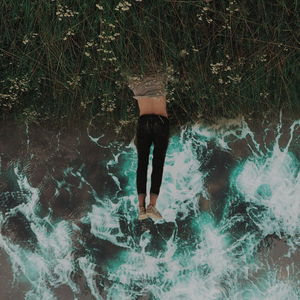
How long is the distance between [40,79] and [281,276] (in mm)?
1868

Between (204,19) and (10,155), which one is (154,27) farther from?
(10,155)

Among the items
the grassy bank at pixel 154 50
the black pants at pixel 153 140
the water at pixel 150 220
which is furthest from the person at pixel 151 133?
the water at pixel 150 220

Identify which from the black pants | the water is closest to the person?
the black pants

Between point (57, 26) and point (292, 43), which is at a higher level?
point (57, 26)

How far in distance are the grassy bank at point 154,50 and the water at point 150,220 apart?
0.36 meters

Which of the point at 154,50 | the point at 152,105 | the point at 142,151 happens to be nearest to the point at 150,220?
the point at 142,151

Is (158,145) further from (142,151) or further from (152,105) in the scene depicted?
(152,105)

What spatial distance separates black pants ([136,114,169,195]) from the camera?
213 centimetres

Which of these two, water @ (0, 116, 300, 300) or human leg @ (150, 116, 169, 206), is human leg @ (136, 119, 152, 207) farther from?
water @ (0, 116, 300, 300)

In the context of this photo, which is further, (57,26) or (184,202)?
(184,202)

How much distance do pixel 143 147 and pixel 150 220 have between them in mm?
948

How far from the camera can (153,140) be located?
7.16 feet

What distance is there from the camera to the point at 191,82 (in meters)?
2.54

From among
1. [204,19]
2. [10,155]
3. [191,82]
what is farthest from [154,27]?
[10,155]
